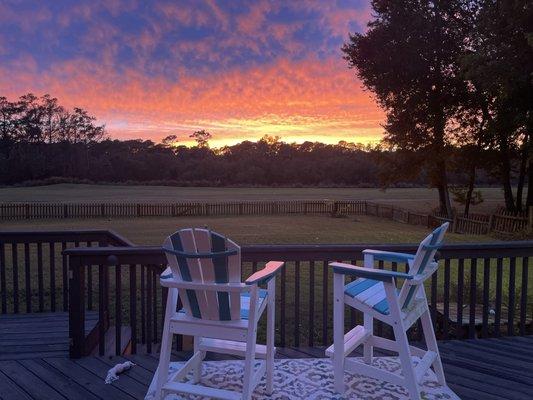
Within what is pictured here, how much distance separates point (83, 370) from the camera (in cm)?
321

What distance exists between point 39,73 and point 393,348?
13.2 m

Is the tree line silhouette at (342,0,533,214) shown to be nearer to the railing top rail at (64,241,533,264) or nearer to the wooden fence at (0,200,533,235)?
the wooden fence at (0,200,533,235)

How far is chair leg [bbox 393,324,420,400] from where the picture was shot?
8.75 feet

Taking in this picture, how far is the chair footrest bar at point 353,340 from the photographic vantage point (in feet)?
9.65

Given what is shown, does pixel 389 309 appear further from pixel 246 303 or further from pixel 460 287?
pixel 460 287

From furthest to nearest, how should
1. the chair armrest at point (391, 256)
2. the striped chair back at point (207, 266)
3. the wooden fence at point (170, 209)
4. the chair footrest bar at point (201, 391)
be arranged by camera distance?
the wooden fence at point (170, 209), the chair armrest at point (391, 256), the chair footrest bar at point (201, 391), the striped chair back at point (207, 266)

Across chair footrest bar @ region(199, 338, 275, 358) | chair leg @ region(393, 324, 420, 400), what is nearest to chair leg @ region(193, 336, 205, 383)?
chair footrest bar @ region(199, 338, 275, 358)

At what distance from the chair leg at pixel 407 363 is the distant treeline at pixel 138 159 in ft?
165

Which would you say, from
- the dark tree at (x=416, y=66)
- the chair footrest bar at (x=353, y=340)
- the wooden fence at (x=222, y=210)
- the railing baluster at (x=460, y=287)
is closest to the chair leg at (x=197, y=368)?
the chair footrest bar at (x=353, y=340)

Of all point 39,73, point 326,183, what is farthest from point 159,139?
point 39,73

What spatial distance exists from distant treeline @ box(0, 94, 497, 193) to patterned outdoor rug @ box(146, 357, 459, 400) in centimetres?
4985

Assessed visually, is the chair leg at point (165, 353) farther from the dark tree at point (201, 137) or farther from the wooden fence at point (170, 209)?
the dark tree at point (201, 137)

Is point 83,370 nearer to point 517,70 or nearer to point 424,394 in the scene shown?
point 424,394

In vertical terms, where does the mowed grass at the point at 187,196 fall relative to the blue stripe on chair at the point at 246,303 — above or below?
below
